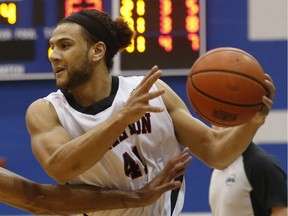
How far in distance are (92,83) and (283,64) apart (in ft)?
8.83

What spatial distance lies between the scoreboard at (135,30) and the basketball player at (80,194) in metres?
2.19

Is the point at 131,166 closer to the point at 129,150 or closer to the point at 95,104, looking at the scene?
the point at 129,150

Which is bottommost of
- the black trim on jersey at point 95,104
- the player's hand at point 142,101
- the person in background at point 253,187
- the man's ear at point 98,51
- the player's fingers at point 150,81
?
the person in background at point 253,187

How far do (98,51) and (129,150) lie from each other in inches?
16.5

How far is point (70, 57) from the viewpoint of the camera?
296 cm

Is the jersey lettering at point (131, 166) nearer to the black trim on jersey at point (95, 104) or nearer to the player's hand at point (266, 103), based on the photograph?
the black trim on jersey at point (95, 104)

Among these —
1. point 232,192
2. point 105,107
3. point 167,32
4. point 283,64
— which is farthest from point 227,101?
point 283,64

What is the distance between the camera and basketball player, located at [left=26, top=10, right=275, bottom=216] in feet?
9.65

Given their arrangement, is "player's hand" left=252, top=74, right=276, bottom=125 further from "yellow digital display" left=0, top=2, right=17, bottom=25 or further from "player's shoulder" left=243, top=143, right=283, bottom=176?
"yellow digital display" left=0, top=2, right=17, bottom=25

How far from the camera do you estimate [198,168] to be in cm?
542

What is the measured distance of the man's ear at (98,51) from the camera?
3045mm

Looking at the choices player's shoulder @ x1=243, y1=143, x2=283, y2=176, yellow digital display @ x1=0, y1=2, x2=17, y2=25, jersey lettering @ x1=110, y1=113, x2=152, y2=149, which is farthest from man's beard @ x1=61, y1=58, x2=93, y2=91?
yellow digital display @ x1=0, y1=2, x2=17, y2=25

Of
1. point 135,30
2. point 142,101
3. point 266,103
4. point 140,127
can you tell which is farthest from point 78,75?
point 135,30

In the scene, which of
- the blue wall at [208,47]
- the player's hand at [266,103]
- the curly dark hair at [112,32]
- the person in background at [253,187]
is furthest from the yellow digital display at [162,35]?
the player's hand at [266,103]
